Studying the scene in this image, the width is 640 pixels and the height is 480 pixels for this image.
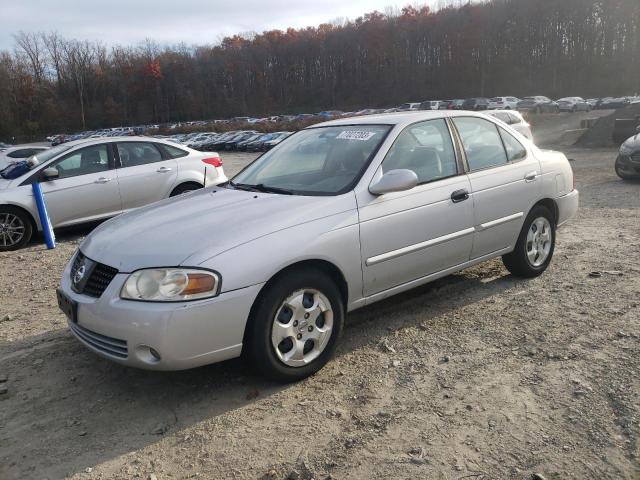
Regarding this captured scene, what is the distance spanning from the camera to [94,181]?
26.3 ft

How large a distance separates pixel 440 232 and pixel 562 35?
10675 cm

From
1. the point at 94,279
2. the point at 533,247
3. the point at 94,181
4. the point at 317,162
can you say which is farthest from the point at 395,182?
the point at 94,181

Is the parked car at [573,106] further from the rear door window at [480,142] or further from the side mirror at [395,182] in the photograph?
the side mirror at [395,182]

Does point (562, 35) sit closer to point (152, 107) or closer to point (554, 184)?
point (152, 107)

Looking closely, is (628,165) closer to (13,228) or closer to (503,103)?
(13,228)

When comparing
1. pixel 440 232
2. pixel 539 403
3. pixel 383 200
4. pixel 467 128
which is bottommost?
pixel 539 403

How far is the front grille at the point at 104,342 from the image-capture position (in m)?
3.10

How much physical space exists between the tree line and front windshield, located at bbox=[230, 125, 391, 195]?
8984 cm

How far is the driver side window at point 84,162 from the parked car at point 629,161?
9949 millimetres

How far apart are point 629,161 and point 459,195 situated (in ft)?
28.2

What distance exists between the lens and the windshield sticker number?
4184mm

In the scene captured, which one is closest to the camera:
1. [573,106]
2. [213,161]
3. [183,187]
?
[183,187]

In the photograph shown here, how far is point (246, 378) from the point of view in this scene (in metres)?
3.55

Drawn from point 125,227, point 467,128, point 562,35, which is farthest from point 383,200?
point 562,35
